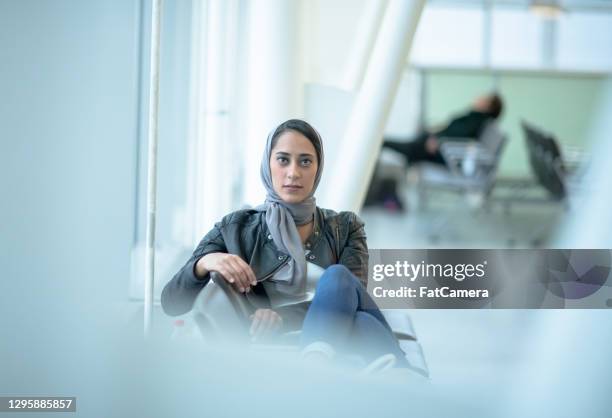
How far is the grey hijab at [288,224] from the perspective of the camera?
7.04 feet

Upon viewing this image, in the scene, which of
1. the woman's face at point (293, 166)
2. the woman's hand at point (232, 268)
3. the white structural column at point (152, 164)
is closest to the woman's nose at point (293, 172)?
the woman's face at point (293, 166)

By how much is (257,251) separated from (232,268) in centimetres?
8

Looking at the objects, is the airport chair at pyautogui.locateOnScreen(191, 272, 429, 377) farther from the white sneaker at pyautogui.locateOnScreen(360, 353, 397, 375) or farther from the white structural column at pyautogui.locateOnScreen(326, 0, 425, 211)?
the white structural column at pyautogui.locateOnScreen(326, 0, 425, 211)

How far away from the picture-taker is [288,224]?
2156 millimetres

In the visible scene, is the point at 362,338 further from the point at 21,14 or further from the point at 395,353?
the point at 21,14

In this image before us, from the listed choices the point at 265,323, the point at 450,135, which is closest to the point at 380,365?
the point at 265,323

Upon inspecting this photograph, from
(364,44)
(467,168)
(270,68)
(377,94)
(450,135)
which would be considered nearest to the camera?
(270,68)

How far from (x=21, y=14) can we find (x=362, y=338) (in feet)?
3.70

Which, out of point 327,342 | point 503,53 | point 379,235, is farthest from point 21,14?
point 503,53

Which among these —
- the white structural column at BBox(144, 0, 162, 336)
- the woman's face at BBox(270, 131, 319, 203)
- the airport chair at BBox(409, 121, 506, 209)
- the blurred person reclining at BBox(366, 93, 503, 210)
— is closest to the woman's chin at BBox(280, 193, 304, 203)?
the woman's face at BBox(270, 131, 319, 203)

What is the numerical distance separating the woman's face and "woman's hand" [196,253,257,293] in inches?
7.4

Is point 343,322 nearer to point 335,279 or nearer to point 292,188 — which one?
point 335,279

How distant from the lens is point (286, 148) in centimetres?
215

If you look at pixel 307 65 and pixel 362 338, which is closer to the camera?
pixel 362 338
